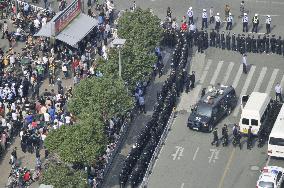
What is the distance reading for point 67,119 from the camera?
74125mm

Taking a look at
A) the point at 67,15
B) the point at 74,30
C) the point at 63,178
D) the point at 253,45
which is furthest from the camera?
the point at 67,15

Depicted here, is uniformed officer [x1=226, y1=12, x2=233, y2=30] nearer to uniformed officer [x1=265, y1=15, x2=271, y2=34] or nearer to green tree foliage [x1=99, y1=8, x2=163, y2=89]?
uniformed officer [x1=265, y1=15, x2=271, y2=34]

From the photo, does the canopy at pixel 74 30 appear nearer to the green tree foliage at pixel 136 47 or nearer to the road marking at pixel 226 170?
the green tree foliage at pixel 136 47

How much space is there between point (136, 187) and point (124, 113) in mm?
5870

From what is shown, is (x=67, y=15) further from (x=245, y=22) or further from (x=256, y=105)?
(x=256, y=105)

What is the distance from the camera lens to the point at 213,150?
2852 inches

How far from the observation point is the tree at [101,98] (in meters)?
69.9

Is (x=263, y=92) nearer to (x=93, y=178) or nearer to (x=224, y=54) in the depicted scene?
(x=224, y=54)

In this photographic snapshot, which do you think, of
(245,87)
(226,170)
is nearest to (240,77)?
(245,87)

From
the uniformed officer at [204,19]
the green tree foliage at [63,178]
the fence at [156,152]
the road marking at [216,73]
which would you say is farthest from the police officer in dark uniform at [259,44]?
the green tree foliage at [63,178]

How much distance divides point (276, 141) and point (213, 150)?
5.16 m

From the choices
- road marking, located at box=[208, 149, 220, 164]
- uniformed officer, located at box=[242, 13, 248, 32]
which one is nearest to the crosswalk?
uniformed officer, located at box=[242, 13, 248, 32]

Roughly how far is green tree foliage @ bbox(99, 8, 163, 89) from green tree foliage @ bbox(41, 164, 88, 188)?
452 inches

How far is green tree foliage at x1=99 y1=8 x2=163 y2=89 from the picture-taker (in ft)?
245
